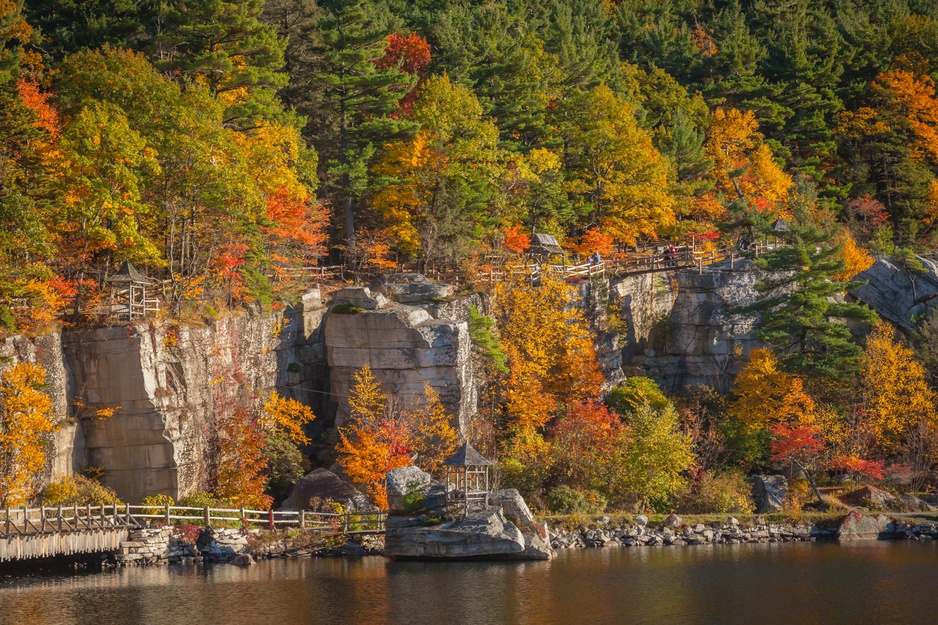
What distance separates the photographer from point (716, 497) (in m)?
53.6

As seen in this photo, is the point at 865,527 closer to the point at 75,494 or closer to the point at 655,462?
the point at 655,462

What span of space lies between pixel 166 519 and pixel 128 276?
31.1 ft

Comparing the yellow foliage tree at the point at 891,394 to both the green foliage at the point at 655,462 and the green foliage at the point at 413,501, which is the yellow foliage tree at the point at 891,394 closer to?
the green foliage at the point at 655,462

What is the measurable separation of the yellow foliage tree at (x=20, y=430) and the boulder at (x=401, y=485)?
12.1m

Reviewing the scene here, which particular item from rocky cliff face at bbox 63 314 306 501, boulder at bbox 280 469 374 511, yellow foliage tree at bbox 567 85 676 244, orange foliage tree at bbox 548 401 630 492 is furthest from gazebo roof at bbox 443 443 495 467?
yellow foliage tree at bbox 567 85 676 244

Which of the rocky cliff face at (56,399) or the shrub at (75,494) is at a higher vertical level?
the rocky cliff face at (56,399)

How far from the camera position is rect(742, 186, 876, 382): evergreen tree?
2253 inches

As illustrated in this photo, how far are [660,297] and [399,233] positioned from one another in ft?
48.1

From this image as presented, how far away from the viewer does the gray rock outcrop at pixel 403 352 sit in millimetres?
54156

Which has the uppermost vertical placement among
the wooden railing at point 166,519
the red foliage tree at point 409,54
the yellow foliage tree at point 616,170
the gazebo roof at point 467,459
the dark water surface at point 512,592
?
the red foliage tree at point 409,54

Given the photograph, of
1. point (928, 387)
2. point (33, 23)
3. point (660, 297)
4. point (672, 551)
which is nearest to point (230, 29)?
point (33, 23)

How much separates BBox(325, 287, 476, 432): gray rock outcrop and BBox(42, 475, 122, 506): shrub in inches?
472

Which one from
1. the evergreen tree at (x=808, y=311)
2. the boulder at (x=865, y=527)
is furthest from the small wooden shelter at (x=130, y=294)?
the boulder at (x=865, y=527)

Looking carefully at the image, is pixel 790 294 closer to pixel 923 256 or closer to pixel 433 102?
pixel 923 256
